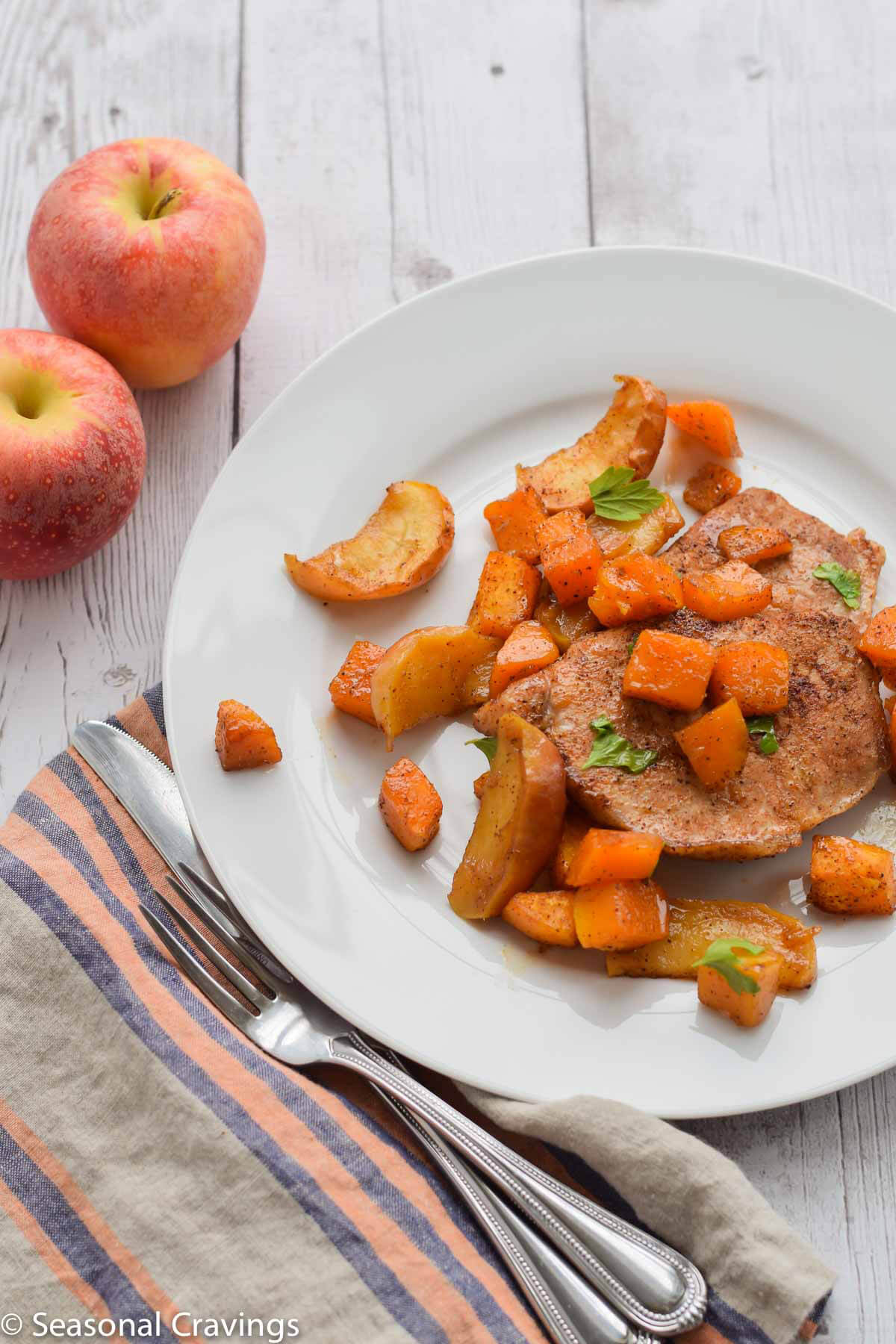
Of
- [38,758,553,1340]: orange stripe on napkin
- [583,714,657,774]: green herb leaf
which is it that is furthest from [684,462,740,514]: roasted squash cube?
[38,758,553,1340]: orange stripe on napkin

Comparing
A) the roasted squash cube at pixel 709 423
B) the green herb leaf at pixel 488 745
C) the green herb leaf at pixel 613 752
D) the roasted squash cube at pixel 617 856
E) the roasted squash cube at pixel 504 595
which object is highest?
the roasted squash cube at pixel 709 423

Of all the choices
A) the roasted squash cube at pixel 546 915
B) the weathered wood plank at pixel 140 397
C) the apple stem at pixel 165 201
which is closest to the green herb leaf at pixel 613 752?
the roasted squash cube at pixel 546 915

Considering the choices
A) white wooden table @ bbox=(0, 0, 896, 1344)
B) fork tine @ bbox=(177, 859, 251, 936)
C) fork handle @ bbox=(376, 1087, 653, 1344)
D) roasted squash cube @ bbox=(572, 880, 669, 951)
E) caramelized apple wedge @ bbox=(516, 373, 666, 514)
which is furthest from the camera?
white wooden table @ bbox=(0, 0, 896, 1344)

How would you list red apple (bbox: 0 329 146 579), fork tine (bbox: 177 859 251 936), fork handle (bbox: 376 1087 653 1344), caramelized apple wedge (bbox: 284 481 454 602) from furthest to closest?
caramelized apple wedge (bbox: 284 481 454 602)
red apple (bbox: 0 329 146 579)
fork tine (bbox: 177 859 251 936)
fork handle (bbox: 376 1087 653 1344)

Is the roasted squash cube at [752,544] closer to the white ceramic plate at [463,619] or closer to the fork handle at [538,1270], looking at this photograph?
the white ceramic plate at [463,619]

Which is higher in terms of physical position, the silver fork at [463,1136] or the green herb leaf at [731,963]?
the green herb leaf at [731,963]

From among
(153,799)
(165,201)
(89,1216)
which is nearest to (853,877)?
(153,799)

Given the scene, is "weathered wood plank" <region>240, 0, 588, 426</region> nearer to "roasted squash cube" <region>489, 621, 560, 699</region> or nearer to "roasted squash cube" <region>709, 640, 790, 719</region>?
"roasted squash cube" <region>489, 621, 560, 699</region>
